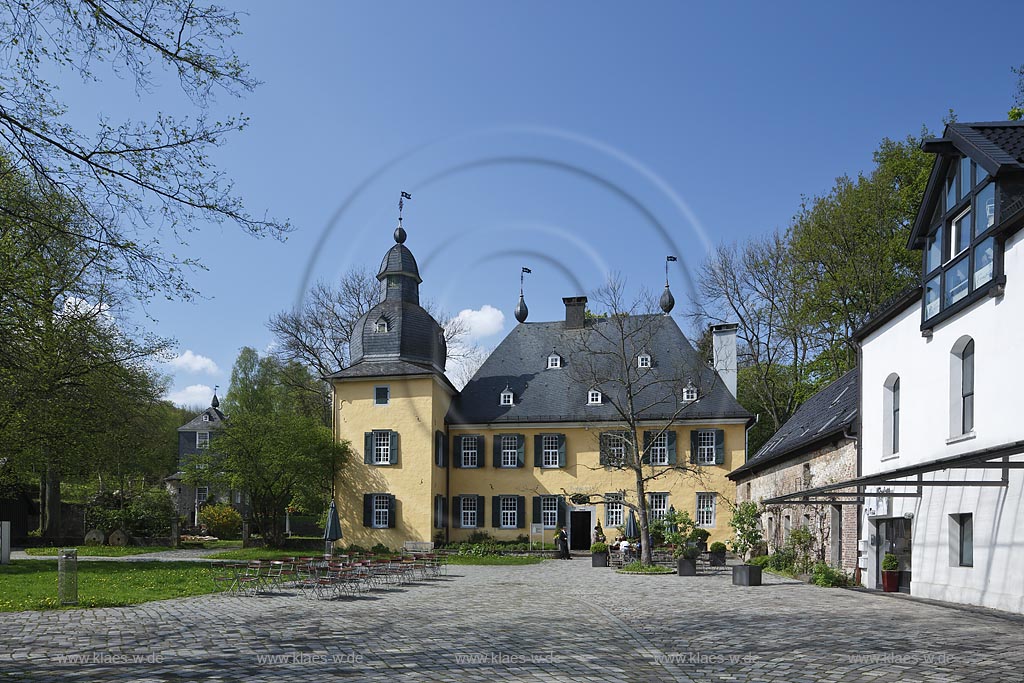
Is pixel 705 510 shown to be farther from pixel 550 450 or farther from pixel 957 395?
pixel 957 395

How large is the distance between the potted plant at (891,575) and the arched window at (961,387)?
388cm

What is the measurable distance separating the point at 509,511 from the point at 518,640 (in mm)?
28509

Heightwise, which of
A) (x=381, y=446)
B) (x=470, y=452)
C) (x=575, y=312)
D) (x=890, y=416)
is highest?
(x=575, y=312)

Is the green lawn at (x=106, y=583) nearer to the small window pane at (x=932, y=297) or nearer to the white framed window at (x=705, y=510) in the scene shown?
the small window pane at (x=932, y=297)

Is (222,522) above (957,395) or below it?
below

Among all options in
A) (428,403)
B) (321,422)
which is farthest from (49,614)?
(321,422)

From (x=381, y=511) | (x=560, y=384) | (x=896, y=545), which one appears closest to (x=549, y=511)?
(x=560, y=384)

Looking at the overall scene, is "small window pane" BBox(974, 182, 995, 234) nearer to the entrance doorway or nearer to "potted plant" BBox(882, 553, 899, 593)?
the entrance doorway

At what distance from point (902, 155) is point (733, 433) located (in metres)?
13.6

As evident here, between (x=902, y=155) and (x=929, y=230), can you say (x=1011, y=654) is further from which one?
(x=902, y=155)

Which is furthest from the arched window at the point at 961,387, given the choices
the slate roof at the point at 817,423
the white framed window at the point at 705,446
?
the white framed window at the point at 705,446

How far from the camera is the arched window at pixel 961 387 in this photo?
16516 millimetres

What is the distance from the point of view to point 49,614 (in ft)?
45.6

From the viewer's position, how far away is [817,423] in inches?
1051
